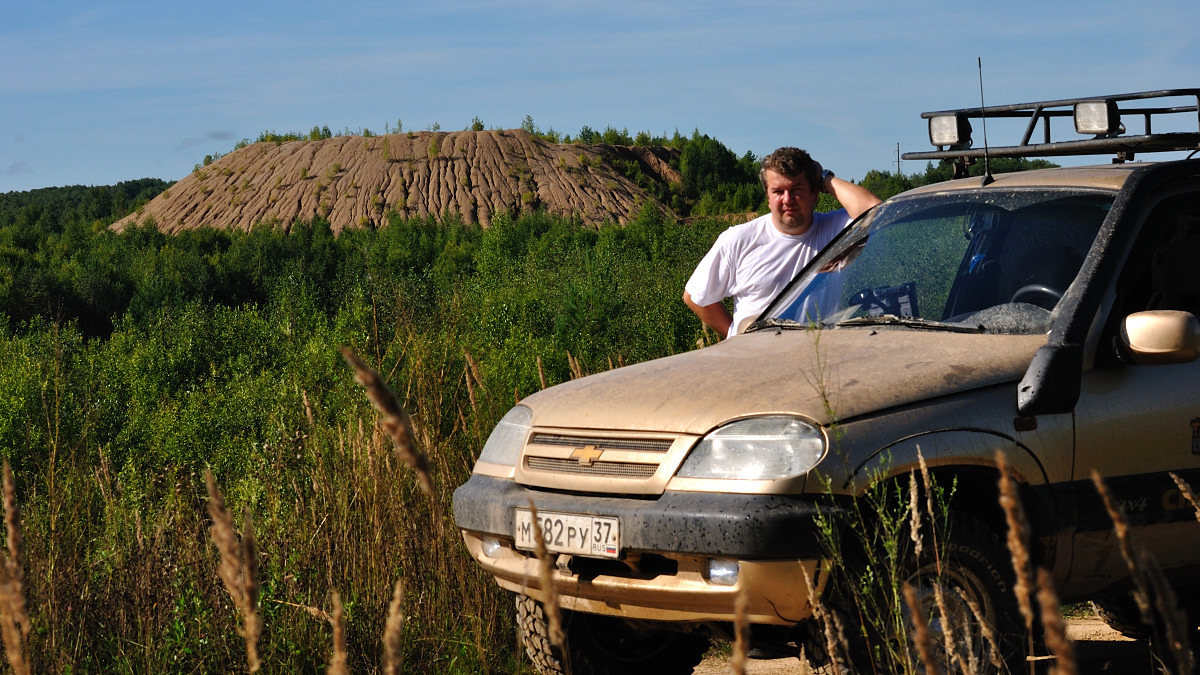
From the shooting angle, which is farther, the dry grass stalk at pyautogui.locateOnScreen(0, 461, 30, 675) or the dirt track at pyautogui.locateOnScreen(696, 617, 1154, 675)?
the dirt track at pyautogui.locateOnScreen(696, 617, 1154, 675)

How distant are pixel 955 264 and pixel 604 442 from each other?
1.64m

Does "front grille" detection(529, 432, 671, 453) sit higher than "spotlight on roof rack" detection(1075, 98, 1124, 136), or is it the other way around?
"spotlight on roof rack" detection(1075, 98, 1124, 136)

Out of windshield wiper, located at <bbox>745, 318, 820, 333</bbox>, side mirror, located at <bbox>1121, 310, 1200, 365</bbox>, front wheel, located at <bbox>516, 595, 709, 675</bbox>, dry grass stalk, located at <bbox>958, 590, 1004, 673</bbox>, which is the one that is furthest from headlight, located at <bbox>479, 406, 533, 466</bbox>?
side mirror, located at <bbox>1121, 310, 1200, 365</bbox>

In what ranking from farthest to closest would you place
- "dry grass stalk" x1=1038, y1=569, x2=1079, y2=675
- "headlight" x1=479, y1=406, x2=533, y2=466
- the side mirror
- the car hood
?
"headlight" x1=479, y1=406, x2=533, y2=466
the side mirror
the car hood
"dry grass stalk" x1=1038, y1=569, x2=1079, y2=675

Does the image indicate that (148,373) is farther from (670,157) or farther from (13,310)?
(670,157)

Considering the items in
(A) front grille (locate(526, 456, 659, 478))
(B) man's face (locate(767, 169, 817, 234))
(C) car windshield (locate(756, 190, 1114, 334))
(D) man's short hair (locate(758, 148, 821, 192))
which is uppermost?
(D) man's short hair (locate(758, 148, 821, 192))

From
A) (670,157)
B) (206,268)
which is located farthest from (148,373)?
(670,157)

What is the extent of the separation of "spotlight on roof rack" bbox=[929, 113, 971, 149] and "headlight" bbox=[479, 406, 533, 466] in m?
2.39

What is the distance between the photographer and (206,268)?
176ft

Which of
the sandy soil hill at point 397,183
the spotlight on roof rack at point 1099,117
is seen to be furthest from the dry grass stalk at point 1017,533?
the sandy soil hill at point 397,183

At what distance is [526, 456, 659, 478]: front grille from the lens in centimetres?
367

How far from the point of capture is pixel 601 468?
375cm

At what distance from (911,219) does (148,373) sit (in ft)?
57.3

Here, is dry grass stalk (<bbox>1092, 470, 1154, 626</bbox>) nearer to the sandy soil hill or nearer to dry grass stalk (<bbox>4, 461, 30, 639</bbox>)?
dry grass stalk (<bbox>4, 461, 30, 639</bbox>)
